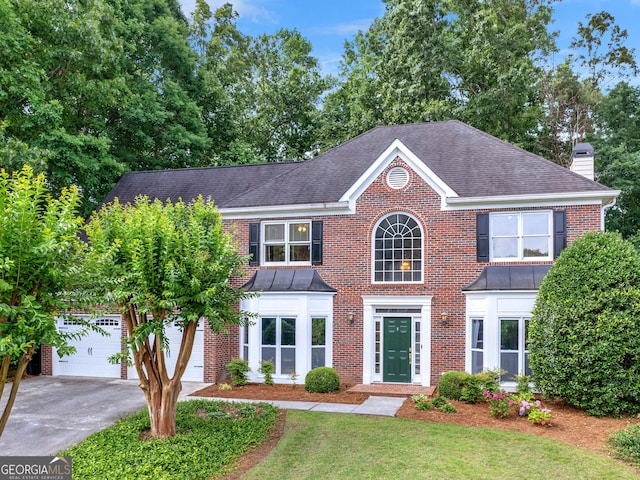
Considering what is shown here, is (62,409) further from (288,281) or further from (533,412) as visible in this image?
(533,412)

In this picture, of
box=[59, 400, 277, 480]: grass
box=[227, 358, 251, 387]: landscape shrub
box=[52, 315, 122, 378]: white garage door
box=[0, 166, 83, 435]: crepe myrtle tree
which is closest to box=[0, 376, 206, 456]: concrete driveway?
box=[52, 315, 122, 378]: white garage door

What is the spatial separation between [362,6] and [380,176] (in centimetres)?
1786

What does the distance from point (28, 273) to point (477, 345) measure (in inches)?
477

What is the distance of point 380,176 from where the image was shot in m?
15.7

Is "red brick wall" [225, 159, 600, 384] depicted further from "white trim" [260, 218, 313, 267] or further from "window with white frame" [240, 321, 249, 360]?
"white trim" [260, 218, 313, 267]

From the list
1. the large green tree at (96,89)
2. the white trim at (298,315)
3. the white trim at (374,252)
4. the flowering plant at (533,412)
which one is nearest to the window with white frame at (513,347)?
the flowering plant at (533,412)

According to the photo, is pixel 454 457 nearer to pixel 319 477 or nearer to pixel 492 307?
pixel 319 477

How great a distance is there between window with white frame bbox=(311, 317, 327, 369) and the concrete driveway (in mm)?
3732

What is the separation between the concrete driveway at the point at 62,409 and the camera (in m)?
10.3

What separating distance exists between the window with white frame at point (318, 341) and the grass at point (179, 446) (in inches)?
149

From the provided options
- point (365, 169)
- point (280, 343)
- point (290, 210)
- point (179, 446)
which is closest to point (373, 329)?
point (280, 343)

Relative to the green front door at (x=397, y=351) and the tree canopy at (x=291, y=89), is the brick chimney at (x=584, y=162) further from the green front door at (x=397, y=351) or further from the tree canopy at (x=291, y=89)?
the tree canopy at (x=291, y=89)

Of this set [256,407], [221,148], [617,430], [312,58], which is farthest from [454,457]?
[312,58]

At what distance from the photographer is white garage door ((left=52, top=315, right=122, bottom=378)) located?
1752 cm
